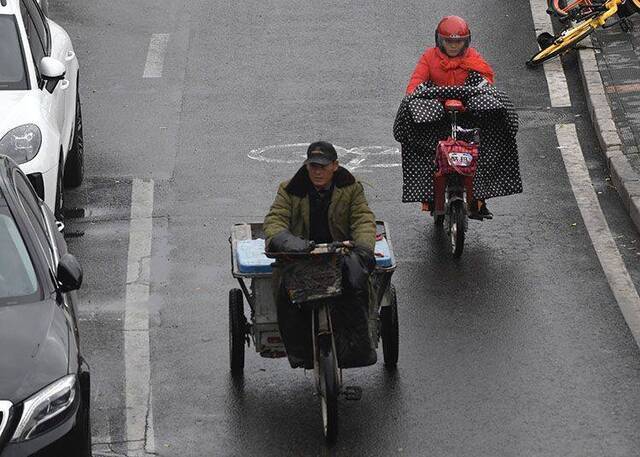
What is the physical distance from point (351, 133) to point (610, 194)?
2918 mm

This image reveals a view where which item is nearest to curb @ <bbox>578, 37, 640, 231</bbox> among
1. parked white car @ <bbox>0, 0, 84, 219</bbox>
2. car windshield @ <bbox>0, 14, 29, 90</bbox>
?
parked white car @ <bbox>0, 0, 84, 219</bbox>

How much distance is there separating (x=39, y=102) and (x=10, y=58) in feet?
2.38

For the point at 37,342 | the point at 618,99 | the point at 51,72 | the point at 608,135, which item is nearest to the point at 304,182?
the point at 37,342

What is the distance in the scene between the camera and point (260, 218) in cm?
1403

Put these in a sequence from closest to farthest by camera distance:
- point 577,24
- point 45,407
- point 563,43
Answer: point 45,407 < point 563,43 < point 577,24

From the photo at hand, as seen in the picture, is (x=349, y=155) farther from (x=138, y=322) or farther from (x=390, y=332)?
(x=390, y=332)

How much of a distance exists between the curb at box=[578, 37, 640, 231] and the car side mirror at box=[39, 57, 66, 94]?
489 centimetres

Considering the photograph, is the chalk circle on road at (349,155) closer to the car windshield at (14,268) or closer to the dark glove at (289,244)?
the dark glove at (289,244)

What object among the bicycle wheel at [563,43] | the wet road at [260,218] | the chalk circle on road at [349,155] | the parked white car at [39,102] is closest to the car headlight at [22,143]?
the parked white car at [39,102]

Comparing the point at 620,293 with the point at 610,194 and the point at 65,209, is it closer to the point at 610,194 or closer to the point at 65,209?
the point at 610,194

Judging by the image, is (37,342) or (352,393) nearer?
(37,342)

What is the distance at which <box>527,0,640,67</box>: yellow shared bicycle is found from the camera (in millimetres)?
18172

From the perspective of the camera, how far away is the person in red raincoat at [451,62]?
44.5 feet

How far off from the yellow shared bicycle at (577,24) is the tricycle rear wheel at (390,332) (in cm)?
794
